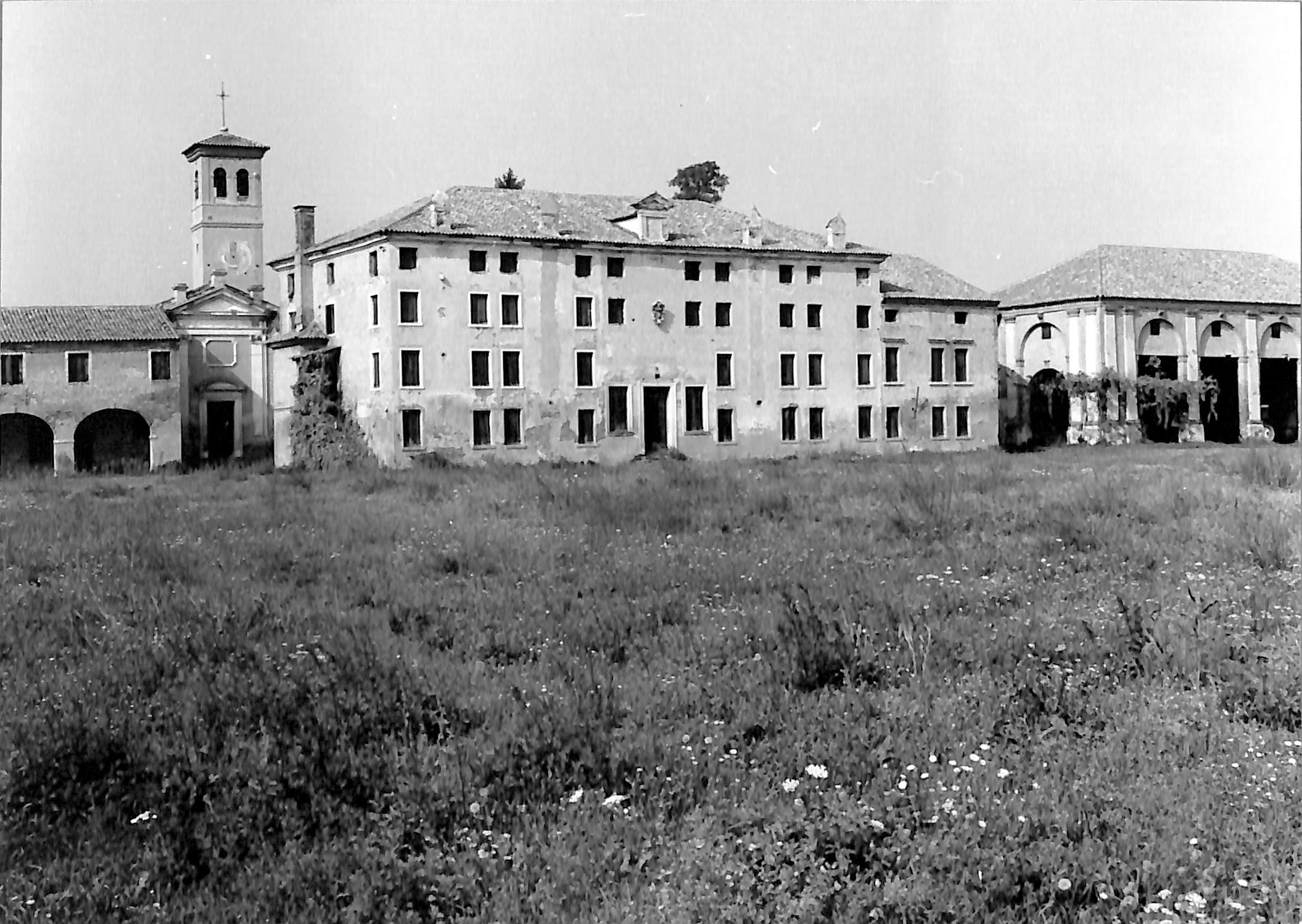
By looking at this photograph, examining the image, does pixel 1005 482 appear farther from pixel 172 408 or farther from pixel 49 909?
pixel 172 408

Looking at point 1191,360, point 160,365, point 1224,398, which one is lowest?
point 1224,398

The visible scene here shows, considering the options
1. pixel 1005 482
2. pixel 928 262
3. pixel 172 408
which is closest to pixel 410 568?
pixel 1005 482

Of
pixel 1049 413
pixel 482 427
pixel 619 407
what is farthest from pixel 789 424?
pixel 1049 413

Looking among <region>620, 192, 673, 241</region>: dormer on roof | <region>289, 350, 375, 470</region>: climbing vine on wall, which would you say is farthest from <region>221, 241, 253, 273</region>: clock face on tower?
<region>620, 192, 673, 241</region>: dormer on roof

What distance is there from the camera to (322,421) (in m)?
37.6

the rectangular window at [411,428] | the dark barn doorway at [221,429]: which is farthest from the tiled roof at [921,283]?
the dark barn doorway at [221,429]

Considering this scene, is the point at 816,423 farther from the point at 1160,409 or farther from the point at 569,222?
the point at 1160,409

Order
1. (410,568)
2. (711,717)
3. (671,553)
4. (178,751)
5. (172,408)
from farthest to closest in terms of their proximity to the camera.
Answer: (172,408)
(671,553)
(410,568)
(711,717)
(178,751)

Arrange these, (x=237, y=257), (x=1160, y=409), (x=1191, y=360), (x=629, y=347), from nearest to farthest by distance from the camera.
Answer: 1. (x=629, y=347)
2. (x=1160, y=409)
3. (x=1191, y=360)
4. (x=237, y=257)

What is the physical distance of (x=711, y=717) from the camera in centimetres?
662

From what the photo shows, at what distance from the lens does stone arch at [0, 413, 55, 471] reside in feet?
136

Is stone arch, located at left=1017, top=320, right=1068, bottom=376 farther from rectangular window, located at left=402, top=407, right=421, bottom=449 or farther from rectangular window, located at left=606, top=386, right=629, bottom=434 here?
rectangular window, located at left=402, top=407, right=421, bottom=449

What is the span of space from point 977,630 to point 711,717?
7.58 ft

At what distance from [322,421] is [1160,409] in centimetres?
3181
